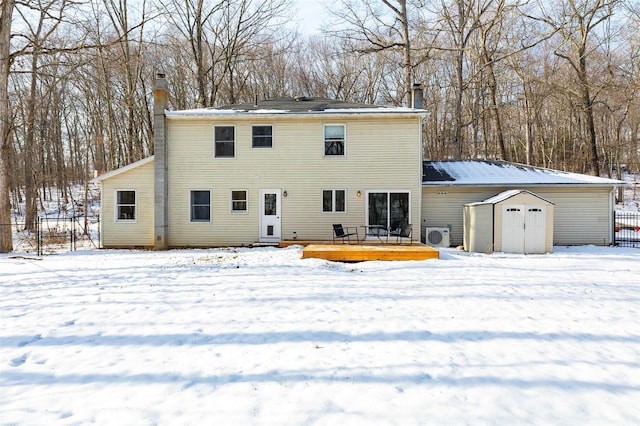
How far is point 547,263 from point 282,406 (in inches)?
375

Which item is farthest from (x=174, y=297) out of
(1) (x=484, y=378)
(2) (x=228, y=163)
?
(2) (x=228, y=163)

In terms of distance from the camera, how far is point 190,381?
3.39 metres

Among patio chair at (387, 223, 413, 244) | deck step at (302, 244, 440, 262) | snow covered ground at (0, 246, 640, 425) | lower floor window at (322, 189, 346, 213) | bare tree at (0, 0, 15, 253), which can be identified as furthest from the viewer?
lower floor window at (322, 189, 346, 213)

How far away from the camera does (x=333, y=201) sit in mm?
13445

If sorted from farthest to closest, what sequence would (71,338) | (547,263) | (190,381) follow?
(547,263) < (71,338) < (190,381)

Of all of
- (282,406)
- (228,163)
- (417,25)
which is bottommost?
(282,406)

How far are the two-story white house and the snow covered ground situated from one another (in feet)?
18.9

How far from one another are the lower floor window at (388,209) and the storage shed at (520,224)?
288cm

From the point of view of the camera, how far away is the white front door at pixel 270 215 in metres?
13.5

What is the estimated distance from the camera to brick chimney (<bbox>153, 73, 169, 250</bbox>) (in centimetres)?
1305

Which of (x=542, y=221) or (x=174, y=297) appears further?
(x=542, y=221)

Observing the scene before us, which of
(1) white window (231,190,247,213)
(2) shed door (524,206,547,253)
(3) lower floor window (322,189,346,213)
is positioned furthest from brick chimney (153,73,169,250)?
(2) shed door (524,206,547,253)

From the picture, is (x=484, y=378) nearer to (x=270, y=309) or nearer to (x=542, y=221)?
(x=270, y=309)

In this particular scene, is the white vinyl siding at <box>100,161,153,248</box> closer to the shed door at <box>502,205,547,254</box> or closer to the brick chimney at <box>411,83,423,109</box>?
the brick chimney at <box>411,83,423,109</box>
